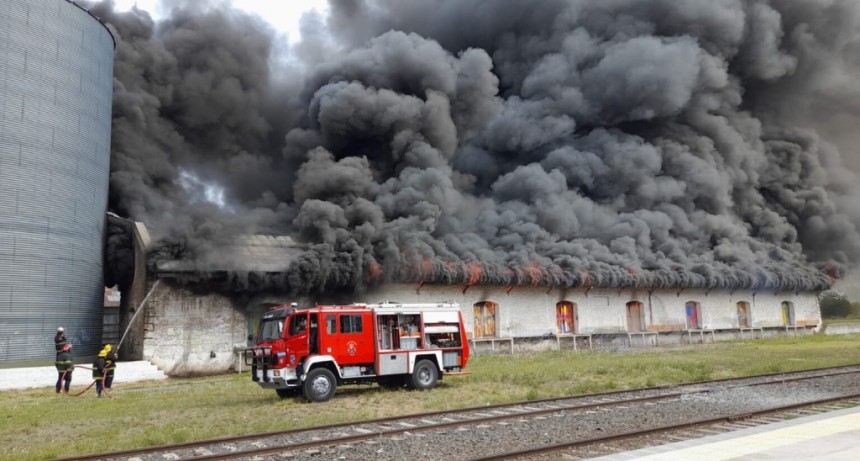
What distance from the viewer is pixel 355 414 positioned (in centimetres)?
1097

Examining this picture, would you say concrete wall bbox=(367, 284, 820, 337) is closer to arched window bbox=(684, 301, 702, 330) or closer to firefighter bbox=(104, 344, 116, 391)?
arched window bbox=(684, 301, 702, 330)

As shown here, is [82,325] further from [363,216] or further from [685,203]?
[685,203]

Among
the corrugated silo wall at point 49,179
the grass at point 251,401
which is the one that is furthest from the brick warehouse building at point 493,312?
the corrugated silo wall at point 49,179

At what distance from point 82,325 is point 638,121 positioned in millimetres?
32039

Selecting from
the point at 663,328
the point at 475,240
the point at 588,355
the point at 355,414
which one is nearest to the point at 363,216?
the point at 475,240

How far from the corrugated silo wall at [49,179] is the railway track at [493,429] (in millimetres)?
14544

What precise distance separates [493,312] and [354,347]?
42.8 ft

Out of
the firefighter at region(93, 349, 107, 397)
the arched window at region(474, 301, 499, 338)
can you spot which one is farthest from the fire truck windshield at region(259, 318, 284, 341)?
the arched window at region(474, 301, 499, 338)

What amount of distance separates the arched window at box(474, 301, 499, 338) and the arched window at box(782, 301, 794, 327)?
22119 mm

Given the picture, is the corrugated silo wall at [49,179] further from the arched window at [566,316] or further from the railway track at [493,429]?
the arched window at [566,316]

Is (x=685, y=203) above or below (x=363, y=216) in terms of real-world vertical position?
above

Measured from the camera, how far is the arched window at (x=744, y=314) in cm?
3509

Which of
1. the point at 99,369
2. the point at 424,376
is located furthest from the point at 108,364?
the point at 424,376

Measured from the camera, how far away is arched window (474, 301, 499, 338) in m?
25.2
